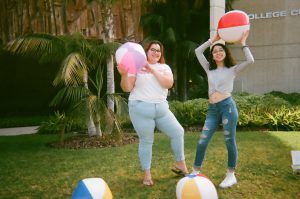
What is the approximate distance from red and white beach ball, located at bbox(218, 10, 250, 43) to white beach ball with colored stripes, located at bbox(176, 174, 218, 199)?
1.67 meters

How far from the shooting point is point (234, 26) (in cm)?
427

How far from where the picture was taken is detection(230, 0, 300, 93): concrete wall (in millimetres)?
14555

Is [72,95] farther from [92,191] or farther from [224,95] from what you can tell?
[92,191]

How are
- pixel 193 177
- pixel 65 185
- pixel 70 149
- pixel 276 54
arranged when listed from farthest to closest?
pixel 276 54, pixel 70 149, pixel 65 185, pixel 193 177

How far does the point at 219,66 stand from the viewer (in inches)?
169

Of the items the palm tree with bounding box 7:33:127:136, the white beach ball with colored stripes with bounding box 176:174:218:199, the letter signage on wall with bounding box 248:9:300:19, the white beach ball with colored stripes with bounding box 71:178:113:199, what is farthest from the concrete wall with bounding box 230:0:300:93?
the white beach ball with colored stripes with bounding box 71:178:113:199

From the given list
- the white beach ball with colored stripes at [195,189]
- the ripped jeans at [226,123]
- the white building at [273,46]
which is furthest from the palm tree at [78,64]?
the white building at [273,46]

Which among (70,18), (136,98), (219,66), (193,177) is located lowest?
(193,177)

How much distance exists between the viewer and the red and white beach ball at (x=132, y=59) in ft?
13.3

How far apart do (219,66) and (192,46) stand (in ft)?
32.9

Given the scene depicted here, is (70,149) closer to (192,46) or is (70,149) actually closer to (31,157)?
(31,157)

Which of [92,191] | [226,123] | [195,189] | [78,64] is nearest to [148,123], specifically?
[226,123]

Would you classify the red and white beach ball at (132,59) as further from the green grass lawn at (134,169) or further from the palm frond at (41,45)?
the palm frond at (41,45)

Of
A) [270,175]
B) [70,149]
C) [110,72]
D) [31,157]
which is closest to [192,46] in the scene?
[110,72]
